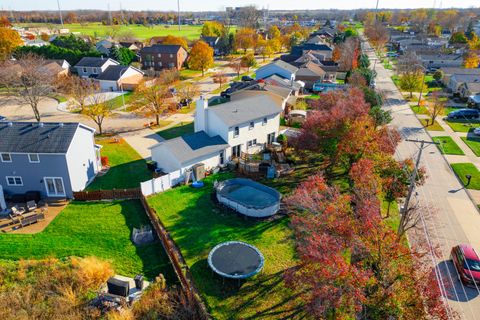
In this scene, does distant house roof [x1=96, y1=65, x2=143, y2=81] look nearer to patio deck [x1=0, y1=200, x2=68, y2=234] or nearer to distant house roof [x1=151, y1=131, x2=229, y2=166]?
distant house roof [x1=151, y1=131, x2=229, y2=166]

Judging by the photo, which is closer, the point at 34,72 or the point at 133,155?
the point at 133,155

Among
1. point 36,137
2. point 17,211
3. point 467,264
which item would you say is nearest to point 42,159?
point 36,137

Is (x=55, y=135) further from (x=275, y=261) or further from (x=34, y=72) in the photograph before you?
(x=34, y=72)

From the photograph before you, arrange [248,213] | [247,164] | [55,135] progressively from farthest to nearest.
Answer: [247,164] → [55,135] → [248,213]

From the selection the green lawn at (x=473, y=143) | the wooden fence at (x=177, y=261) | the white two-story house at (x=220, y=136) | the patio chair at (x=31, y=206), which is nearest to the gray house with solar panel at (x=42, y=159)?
the patio chair at (x=31, y=206)

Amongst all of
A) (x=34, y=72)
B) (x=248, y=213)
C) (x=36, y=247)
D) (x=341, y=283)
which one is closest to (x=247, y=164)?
(x=248, y=213)

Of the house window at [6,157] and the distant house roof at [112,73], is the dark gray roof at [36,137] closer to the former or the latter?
the house window at [6,157]

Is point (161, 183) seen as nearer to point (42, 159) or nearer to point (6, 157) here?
point (42, 159)
